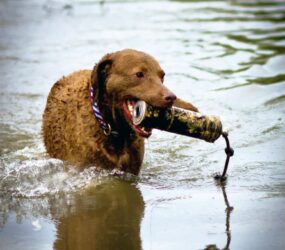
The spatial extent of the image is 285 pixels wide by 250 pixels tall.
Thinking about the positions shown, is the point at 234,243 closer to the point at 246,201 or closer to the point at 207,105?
the point at 246,201

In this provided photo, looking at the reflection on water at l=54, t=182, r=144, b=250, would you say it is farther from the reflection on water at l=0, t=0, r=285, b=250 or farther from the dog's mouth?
the dog's mouth

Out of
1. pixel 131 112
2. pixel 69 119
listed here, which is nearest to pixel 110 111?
pixel 131 112

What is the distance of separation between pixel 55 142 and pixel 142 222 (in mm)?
1870

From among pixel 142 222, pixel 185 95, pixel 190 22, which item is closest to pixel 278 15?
pixel 190 22

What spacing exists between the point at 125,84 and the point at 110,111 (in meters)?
0.35

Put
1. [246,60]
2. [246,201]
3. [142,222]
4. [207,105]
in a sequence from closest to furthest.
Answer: [142,222]
[246,201]
[207,105]
[246,60]

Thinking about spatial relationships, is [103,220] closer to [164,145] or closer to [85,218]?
[85,218]

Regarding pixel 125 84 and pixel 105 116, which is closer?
pixel 125 84

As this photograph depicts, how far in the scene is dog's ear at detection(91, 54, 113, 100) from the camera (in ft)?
22.8

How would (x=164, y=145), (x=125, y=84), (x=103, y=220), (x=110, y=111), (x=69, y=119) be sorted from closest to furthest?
(x=103, y=220) < (x=125, y=84) < (x=110, y=111) < (x=69, y=119) < (x=164, y=145)

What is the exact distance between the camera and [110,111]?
6.94 metres

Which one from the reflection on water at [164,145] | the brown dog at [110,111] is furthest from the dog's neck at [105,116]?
the reflection on water at [164,145]

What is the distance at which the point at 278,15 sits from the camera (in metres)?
18.8

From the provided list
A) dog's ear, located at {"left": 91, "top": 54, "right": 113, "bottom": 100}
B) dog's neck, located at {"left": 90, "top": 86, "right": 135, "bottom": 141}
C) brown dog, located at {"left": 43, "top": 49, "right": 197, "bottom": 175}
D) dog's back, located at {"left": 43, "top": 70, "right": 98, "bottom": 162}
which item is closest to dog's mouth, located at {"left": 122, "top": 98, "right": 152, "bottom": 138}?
brown dog, located at {"left": 43, "top": 49, "right": 197, "bottom": 175}
